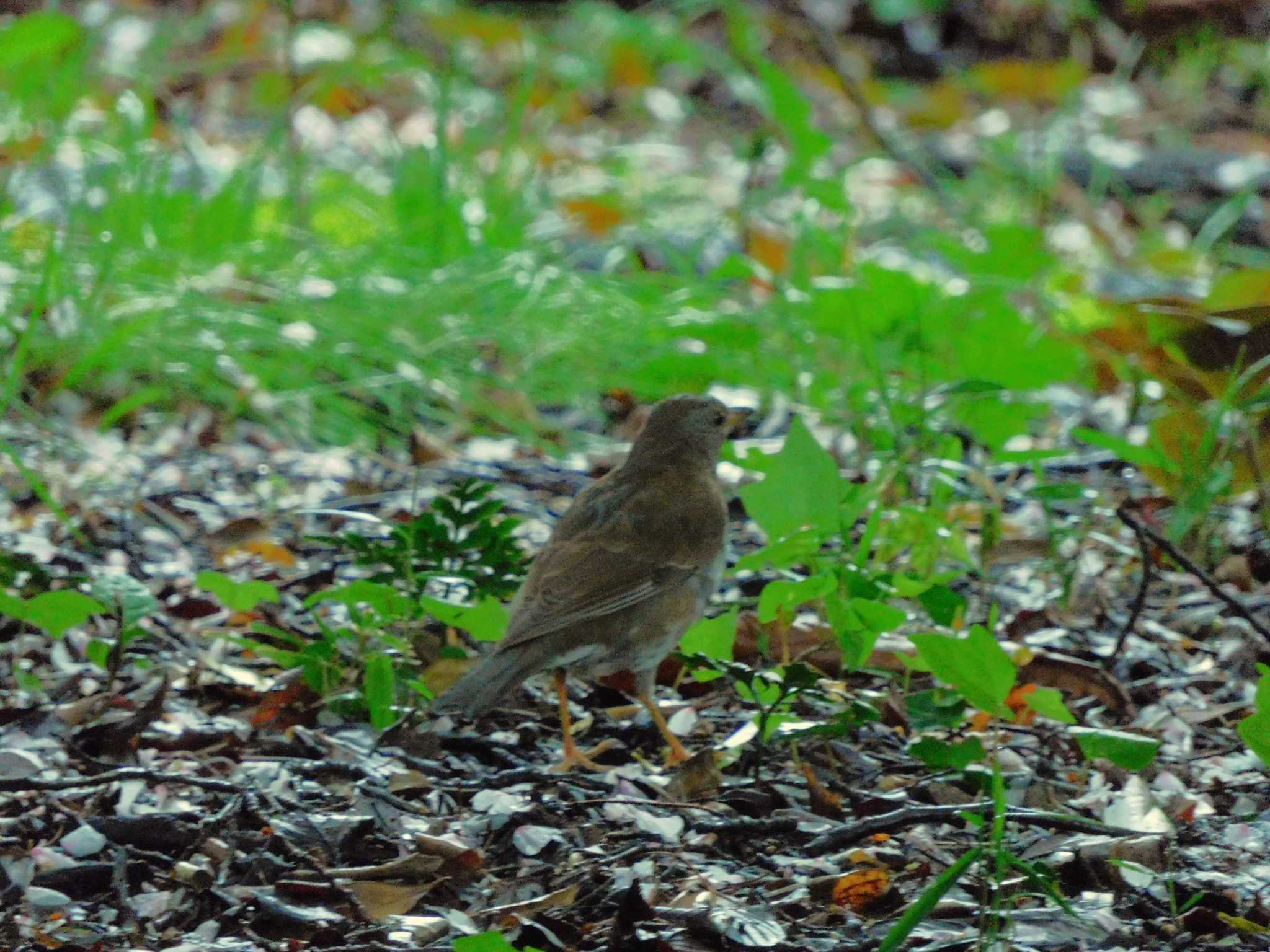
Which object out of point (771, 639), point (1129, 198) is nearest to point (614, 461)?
point (771, 639)

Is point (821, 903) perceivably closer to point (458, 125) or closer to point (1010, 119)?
point (458, 125)

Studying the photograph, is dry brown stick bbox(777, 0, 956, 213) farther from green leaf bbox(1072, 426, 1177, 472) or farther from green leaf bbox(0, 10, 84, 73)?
green leaf bbox(1072, 426, 1177, 472)

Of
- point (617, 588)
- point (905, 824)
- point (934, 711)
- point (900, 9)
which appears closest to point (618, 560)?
point (617, 588)

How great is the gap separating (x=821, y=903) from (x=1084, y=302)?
4.20 meters

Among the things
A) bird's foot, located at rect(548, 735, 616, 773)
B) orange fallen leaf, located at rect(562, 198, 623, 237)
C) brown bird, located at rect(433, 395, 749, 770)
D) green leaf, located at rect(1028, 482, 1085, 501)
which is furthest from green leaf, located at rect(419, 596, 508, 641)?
orange fallen leaf, located at rect(562, 198, 623, 237)

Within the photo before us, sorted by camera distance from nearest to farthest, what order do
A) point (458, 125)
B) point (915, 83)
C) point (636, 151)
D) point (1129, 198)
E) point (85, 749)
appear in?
point (85, 749)
point (636, 151)
point (1129, 198)
point (458, 125)
point (915, 83)

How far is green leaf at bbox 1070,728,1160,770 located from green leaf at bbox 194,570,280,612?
5.35 ft

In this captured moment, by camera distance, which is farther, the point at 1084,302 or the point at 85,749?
the point at 1084,302

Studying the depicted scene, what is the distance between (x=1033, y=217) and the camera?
8055 mm

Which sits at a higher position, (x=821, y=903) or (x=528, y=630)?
(x=528, y=630)

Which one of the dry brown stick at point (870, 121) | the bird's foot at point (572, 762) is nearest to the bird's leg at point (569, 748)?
the bird's foot at point (572, 762)

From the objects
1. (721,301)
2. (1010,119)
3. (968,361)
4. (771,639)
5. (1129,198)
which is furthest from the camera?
(1010,119)

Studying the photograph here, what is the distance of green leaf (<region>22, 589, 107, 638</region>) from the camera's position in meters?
3.25

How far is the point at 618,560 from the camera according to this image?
3586 millimetres
